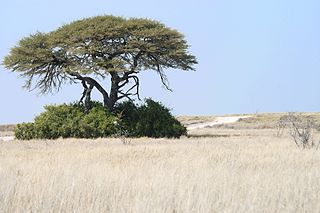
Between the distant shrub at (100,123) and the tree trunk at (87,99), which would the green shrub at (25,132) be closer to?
the distant shrub at (100,123)

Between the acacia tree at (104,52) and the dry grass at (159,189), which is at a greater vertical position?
the acacia tree at (104,52)

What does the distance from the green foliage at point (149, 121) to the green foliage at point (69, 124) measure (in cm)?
135

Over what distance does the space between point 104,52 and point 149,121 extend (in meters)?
4.88

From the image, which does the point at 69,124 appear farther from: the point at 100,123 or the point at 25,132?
the point at 25,132

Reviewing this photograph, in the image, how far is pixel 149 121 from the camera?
1421 inches

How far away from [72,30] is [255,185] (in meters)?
28.0

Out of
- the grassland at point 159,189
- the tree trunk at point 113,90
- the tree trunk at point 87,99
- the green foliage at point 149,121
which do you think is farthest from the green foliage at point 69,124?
the grassland at point 159,189

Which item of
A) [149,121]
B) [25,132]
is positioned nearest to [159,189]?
[149,121]

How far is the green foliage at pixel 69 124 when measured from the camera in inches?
1362

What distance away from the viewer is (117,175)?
1104 cm

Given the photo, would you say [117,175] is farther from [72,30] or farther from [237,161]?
[72,30]

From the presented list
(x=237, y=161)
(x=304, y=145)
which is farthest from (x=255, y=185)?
(x=304, y=145)

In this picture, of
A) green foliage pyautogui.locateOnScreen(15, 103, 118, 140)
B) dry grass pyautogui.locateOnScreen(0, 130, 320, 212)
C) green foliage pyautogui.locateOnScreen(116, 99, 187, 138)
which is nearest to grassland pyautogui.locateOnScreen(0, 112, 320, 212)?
dry grass pyautogui.locateOnScreen(0, 130, 320, 212)

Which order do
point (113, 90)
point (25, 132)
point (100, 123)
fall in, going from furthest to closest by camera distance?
point (113, 90)
point (25, 132)
point (100, 123)
